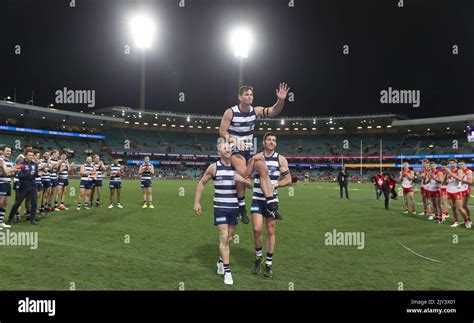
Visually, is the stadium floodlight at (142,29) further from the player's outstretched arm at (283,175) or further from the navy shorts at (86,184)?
the player's outstretched arm at (283,175)

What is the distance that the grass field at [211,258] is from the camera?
5668 mm

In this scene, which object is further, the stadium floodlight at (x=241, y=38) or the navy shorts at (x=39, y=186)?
the stadium floodlight at (x=241, y=38)

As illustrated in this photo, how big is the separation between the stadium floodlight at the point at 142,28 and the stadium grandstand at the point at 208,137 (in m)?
25.1

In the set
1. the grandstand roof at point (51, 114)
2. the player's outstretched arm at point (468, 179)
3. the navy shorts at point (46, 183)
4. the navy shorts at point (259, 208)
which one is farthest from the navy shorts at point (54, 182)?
the grandstand roof at point (51, 114)

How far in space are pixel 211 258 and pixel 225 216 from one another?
6.40 ft

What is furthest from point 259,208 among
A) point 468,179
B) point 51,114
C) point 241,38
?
point 51,114

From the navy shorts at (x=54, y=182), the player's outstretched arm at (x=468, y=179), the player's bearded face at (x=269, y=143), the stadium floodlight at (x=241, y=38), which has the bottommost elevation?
the navy shorts at (x=54, y=182)

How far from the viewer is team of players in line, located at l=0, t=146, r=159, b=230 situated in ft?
35.1

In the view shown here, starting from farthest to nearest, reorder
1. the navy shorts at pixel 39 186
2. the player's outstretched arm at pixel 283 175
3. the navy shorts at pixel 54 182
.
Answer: the navy shorts at pixel 54 182 → the navy shorts at pixel 39 186 → the player's outstretched arm at pixel 283 175

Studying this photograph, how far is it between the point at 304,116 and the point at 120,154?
46488mm

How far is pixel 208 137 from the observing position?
90.6m

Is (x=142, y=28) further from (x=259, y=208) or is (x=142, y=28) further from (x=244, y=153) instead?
(x=259, y=208)

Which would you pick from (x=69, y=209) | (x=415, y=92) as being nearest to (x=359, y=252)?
(x=69, y=209)

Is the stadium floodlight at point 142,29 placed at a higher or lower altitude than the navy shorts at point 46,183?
higher
